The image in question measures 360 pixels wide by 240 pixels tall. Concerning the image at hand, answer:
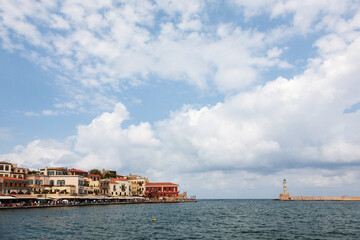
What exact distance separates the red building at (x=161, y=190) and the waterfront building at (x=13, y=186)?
2913 inches

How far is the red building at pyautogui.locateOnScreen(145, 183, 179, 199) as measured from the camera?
172 metres

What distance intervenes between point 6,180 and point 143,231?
68.8 meters

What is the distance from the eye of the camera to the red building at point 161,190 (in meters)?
172

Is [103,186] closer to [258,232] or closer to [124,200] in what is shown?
[124,200]

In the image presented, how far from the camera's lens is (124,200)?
Answer: 146m

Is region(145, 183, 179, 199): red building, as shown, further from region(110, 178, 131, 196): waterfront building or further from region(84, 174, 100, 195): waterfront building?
region(84, 174, 100, 195): waterfront building

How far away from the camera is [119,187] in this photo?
15075 cm

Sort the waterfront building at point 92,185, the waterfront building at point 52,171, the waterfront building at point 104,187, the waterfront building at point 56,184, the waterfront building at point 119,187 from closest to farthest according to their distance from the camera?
the waterfront building at point 56,184 < the waterfront building at point 52,171 < the waterfront building at point 92,185 < the waterfront building at point 104,187 < the waterfront building at point 119,187

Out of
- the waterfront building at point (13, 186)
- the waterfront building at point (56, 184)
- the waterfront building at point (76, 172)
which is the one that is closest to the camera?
the waterfront building at point (13, 186)

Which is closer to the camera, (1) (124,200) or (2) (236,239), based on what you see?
(2) (236,239)

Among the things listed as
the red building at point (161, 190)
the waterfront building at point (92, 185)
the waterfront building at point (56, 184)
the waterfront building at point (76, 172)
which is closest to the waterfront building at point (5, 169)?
the waterfront building at point (56, 184)

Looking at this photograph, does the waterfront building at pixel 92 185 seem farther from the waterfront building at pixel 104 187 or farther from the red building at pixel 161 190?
the red building at pixel 161 190

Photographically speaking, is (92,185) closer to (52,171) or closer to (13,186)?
(52,171)

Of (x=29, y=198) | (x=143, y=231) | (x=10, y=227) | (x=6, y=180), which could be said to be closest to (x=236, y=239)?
(x=143, y=231)
